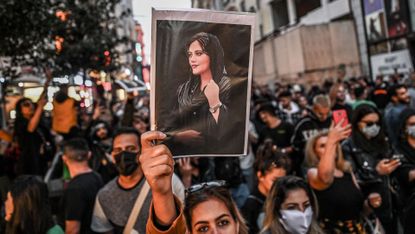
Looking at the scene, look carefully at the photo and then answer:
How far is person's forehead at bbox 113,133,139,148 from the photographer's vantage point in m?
4.26

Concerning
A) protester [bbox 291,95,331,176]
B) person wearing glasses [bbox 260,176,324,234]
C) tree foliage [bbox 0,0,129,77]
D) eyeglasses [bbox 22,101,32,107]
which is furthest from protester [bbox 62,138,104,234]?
protester [bbox 291,95,331,176]

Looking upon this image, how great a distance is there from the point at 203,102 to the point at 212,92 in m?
0.06

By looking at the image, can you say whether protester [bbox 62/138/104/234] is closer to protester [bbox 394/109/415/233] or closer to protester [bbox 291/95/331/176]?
protester [bbox 394/109/415/233]

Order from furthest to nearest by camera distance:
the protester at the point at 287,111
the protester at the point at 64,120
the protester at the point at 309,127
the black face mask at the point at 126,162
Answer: the protester at the point at 287,111, the protester at the point at 64,120, the protester at the point at 309,127, the black face mask at the point at 126,162

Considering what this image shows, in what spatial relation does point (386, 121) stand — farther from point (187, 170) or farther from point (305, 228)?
point (305, 228)

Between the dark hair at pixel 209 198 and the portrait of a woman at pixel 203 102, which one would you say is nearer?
the portrait of a woman at pixel 203 102

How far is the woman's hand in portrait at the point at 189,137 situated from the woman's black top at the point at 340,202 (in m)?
2.07

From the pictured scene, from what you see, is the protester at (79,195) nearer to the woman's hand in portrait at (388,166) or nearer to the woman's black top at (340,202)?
the woman's black top at (340,202)

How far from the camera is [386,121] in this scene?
775 centimetres

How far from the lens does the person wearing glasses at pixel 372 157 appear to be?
459cm

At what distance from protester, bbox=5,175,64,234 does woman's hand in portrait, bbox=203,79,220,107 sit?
165 centimetres

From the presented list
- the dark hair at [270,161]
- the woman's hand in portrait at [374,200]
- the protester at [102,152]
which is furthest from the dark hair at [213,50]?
the protester at [102,152]

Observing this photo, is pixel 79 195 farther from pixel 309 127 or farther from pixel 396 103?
pixel 396 103

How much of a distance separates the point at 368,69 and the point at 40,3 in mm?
19478
